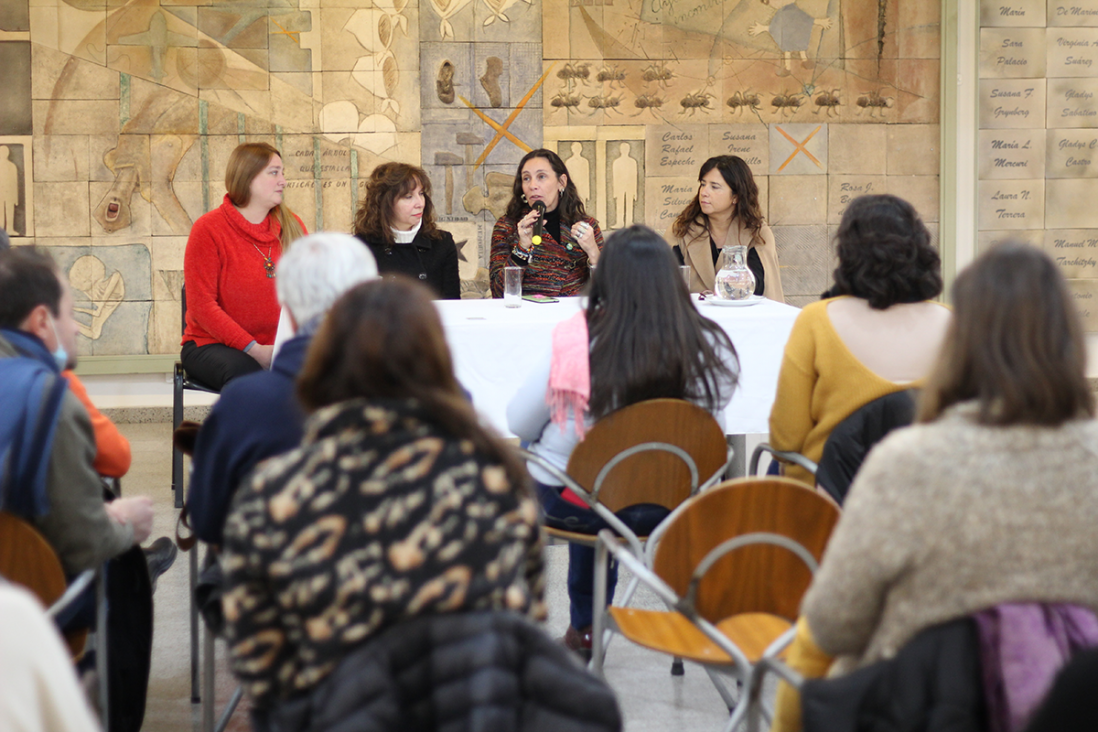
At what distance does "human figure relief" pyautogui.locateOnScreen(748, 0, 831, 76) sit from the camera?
619cm

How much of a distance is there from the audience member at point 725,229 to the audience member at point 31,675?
3.99 metres

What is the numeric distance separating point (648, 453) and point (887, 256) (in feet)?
2.35

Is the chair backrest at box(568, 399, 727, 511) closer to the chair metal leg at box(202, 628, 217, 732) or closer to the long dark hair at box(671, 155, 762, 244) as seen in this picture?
the chair metal leg at box(202, 628, 217, 732)

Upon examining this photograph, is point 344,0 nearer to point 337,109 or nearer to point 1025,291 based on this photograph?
point 337,109

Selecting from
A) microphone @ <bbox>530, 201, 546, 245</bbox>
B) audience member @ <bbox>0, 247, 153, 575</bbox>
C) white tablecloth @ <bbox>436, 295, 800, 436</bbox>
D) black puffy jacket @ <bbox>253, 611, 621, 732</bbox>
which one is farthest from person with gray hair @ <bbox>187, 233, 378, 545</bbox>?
microphone @ <bbox>530, 201, 546, 245</bbox>

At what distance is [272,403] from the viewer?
1905 millimetres

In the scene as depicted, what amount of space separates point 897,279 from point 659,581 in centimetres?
108

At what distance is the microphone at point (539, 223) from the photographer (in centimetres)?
463

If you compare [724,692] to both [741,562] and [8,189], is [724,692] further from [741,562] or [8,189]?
[8,189]

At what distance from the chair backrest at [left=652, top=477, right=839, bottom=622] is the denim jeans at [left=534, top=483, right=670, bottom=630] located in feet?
2.37

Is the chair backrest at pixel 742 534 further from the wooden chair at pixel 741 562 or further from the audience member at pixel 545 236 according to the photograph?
the audience member at pixel 545 236

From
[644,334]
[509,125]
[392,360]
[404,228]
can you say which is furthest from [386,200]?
[392,360]

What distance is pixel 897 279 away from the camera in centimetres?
255

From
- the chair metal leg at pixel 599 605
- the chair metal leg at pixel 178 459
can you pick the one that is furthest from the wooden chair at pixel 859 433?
the chair metal leg at pixel 178 459
